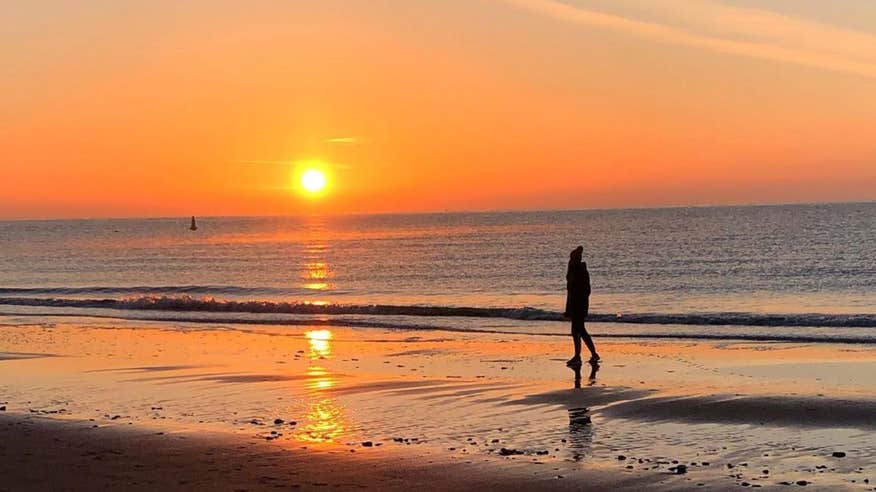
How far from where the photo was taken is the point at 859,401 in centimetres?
1379

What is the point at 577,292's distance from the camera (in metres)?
19.6

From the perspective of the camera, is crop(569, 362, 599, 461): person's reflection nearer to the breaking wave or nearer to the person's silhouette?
the person's silhouette

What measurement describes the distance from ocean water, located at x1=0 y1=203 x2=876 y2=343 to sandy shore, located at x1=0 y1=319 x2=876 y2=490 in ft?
27.6

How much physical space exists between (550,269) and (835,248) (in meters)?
24.8

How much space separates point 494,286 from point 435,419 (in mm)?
39001

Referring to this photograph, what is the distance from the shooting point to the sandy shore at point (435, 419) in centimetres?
972

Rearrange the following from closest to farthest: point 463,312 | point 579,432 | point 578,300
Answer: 1. point 579,432
2. point 578,300
3. point 463,312

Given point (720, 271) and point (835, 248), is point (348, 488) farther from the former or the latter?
point (835, 248)

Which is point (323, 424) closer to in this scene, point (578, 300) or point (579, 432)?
point (579, 432)

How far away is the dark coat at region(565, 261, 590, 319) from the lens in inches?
770

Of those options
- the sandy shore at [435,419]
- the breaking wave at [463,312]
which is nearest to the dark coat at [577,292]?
the sandy shore at [435,419]

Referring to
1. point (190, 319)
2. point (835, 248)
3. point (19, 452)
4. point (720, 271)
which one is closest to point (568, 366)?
point (19, 452)

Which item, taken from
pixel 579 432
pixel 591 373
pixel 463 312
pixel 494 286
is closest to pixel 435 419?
pixel 579 432

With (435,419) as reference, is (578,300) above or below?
above
